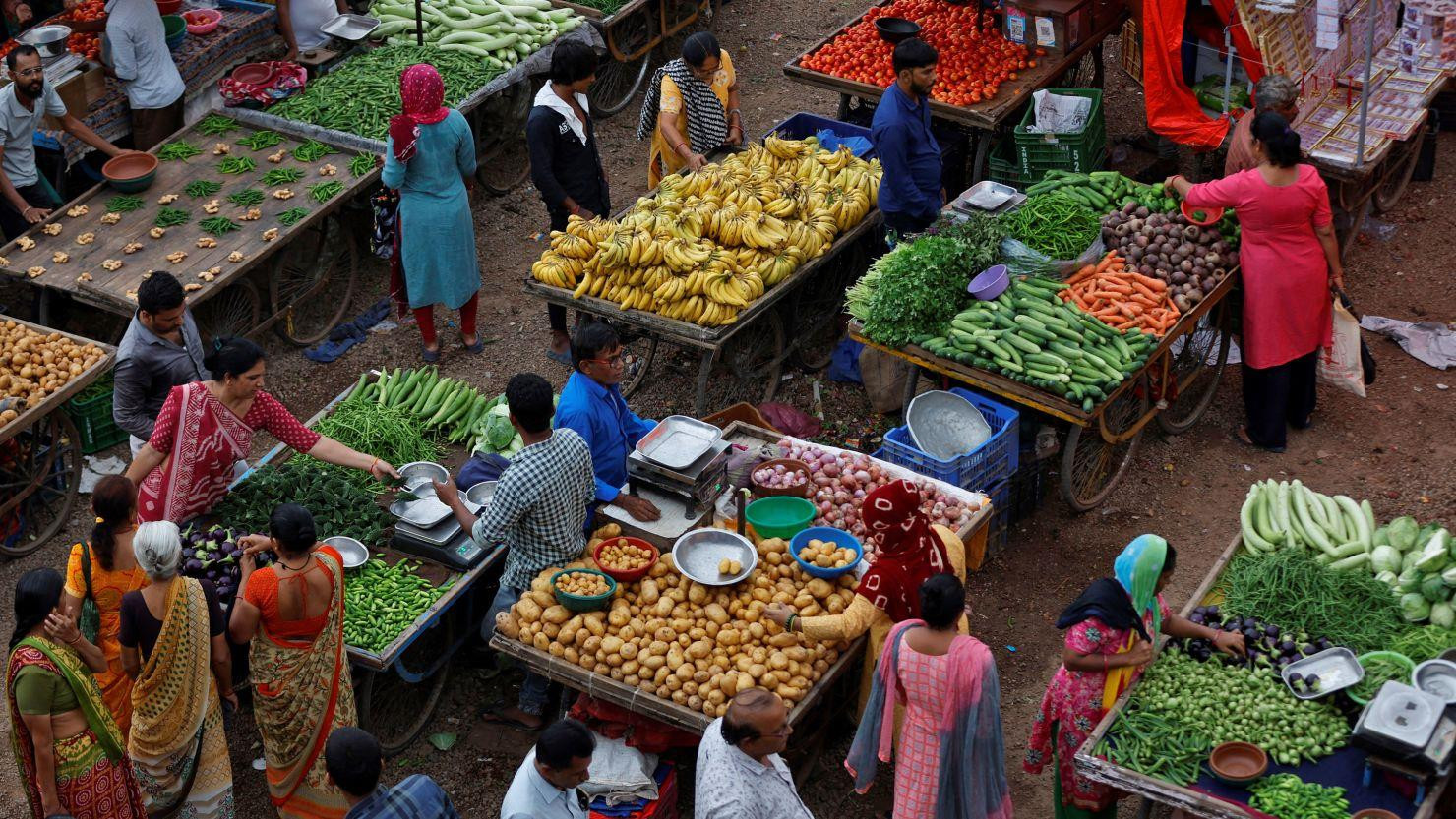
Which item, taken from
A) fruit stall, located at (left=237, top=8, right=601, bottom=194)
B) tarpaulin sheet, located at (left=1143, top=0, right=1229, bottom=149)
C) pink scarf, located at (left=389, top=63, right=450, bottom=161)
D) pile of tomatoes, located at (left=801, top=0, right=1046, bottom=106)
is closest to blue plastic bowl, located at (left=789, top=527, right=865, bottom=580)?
pink scarf, located at (left=389, top=63, right=450, bottom=161)

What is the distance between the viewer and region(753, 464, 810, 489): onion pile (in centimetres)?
706

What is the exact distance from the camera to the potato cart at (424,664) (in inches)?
262

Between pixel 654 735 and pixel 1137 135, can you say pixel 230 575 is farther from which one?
pixel 1137 135

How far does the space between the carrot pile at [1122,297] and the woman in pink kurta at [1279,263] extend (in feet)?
1.77

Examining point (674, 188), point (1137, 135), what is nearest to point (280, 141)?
point (674, 188)

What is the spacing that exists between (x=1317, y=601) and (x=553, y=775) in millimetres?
3347

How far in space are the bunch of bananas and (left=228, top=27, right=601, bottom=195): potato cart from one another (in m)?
2.31

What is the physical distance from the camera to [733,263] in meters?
8.29

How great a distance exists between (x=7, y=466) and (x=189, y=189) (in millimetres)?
2435

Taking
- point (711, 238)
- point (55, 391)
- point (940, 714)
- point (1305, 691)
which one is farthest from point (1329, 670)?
point (55, 391)

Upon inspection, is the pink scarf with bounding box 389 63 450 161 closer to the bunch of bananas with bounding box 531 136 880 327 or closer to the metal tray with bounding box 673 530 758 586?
the bunch of bananas with bounding box 531 136 880 327

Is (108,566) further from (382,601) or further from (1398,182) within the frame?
(1398,182)

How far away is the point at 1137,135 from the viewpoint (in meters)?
11.3

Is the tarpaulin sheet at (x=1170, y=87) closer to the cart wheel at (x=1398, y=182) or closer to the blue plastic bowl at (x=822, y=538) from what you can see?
the cart wheel at (x=1398, y=182)
